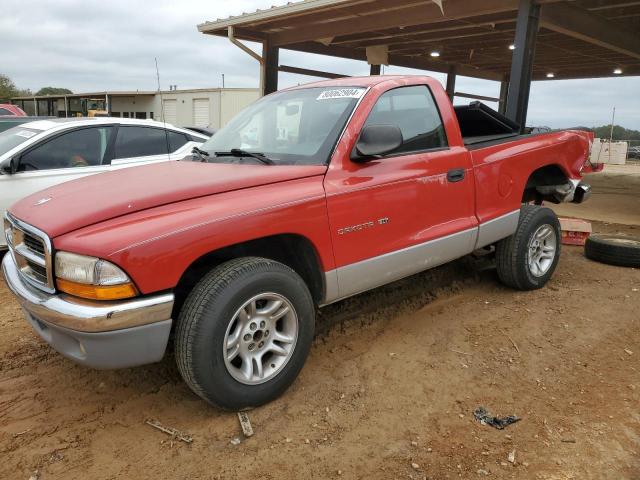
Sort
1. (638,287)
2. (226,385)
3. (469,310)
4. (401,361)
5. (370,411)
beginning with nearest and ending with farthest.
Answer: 1. (226,385)
2. (370,411)
3. (401,361)
4. (469,310)
5. (638,287)

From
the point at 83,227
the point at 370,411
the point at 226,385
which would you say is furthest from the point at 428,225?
the point at 83,227

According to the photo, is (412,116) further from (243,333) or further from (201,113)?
(201,113)

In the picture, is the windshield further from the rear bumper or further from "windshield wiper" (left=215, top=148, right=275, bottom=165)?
the rear bumper

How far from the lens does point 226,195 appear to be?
104 inches

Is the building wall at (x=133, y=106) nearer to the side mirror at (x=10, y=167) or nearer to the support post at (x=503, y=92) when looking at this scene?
the support post at (x=503, y=92)

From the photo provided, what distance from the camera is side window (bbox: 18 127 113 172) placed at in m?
5.43

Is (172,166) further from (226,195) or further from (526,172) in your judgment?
(526,172)

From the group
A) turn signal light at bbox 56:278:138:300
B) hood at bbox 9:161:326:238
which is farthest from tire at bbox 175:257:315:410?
hood at bbox 9:161:326:238

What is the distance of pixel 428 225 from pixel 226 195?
5.10 feet

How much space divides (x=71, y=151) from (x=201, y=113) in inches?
940

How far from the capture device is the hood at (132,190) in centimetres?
246

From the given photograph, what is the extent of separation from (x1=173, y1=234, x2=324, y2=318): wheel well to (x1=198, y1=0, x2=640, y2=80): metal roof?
18.8 ft

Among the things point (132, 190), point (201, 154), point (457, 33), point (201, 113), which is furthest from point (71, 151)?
point (201, 113)

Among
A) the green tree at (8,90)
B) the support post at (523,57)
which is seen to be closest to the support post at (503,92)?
the support post at (523,57)
